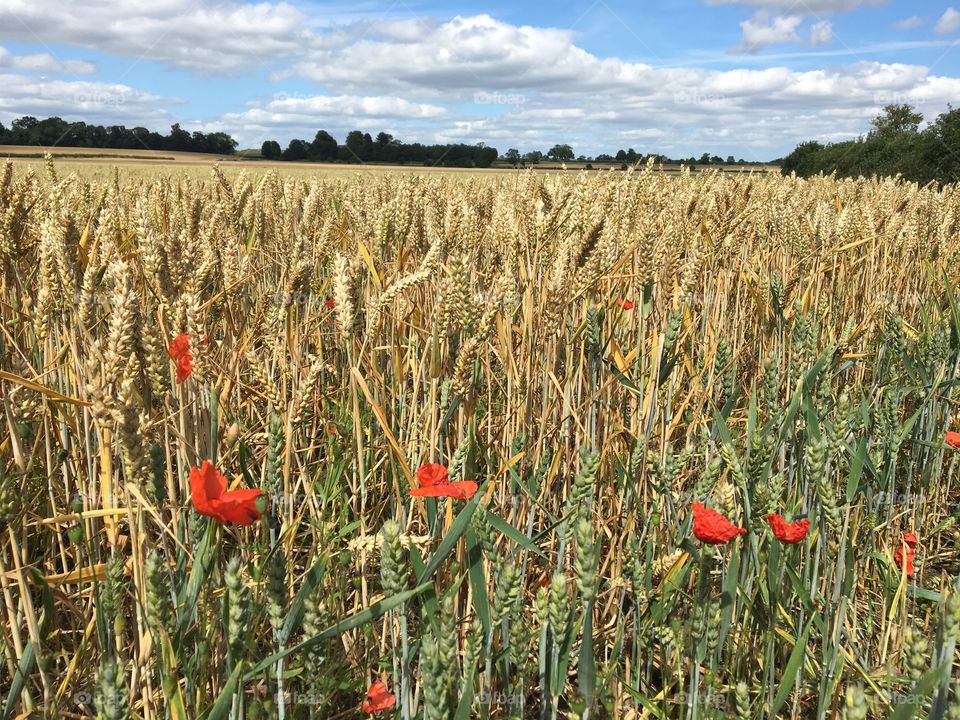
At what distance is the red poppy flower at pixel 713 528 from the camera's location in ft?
3.21

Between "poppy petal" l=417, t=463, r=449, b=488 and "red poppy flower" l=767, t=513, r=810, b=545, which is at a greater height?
"poppy petal" l=417, t=463, r=449, b=488

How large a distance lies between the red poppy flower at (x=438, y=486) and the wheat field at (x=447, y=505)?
0.02 meters

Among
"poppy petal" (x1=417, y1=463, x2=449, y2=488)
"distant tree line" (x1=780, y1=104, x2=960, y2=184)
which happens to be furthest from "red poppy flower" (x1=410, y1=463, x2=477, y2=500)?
"distant tree line" (x1=780, y1=104, x2=960, y2=184)

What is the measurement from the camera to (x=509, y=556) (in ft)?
4.48

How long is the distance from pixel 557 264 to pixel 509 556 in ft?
2.07

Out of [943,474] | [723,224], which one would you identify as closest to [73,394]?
[723,224]

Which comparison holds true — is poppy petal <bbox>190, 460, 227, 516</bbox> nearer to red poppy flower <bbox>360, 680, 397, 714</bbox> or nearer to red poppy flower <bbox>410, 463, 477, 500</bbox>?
red poppy flower <bbox>410, 463, 477, 500</bbox>

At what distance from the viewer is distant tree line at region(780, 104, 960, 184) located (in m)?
15.0

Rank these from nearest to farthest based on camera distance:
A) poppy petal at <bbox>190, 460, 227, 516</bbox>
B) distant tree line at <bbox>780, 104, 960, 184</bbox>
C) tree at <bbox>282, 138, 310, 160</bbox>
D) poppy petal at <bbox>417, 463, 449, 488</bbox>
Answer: poppy petal at <bbox>190, 460, 227, 516</bbox>
poppy petal at <bbox>417, 463, 449, 488</bbox>
distant tree line at <bbox>780, 104, 960, 184</bbox>
tree at <bbox>282, 138, 310, 160</bbox>

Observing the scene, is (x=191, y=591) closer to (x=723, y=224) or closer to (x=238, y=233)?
(x=238, y=233)

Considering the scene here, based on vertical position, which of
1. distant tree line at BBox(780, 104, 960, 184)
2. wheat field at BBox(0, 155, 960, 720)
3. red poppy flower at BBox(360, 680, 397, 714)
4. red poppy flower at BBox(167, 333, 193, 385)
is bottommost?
red poppy flower at BBox(360, 680, 397, 714)

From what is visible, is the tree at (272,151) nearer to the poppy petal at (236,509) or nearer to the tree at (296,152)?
the tree at (296,152)

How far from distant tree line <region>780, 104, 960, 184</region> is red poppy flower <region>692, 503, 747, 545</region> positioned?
37.8 feet

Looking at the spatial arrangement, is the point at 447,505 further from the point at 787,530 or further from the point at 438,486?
the point at 787,530
